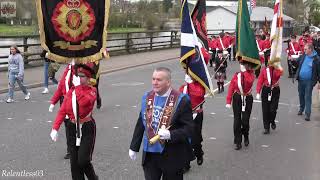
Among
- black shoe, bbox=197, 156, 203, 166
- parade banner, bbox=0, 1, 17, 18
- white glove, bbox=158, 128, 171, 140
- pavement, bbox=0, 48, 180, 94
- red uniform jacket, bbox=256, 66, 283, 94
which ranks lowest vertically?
pavement, bbox=0, 48, 180, 94

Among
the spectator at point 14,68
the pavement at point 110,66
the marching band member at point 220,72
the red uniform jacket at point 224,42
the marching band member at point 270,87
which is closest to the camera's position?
the marching band member at point 270,87

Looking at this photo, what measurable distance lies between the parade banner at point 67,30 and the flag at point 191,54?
145 centimetres

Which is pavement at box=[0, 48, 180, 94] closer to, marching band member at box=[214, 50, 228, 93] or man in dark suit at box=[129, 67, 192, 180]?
marching band member at box=[214, 50, 228, 93]

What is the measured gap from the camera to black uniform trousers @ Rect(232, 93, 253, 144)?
8938 millimetres

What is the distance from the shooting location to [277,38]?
35.2ft

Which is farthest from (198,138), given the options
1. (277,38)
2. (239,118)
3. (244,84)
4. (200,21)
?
(277,38)

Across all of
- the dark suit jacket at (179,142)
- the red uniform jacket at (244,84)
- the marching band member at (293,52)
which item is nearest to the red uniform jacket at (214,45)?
the marching band member at (293,52)

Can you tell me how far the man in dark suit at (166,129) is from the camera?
4934mm

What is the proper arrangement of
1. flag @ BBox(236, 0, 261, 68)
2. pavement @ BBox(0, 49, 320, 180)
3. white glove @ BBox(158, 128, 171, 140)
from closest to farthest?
white glove @ BBox(158, 128, 171, 140), pavement @ BBox(0, 49, 320, 180), flag @ BBox(236, 0, 261, 68)

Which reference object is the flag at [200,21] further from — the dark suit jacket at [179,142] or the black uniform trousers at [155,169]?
the black uniform trousers at [155,169]

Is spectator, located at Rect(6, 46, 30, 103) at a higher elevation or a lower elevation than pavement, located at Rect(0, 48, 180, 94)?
higher

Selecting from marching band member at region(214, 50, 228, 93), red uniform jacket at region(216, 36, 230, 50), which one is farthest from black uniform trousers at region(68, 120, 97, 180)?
red uniform jacket at region(216, 36, 230, 50)

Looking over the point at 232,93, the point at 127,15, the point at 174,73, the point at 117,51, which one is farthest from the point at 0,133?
the point at 127,15

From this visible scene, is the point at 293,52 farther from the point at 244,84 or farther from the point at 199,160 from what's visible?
the point at 199,160
